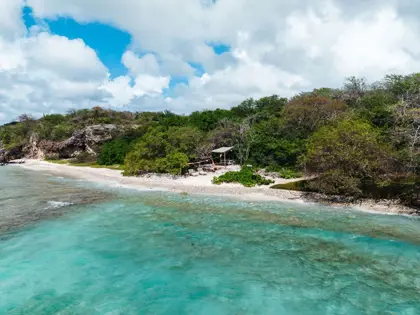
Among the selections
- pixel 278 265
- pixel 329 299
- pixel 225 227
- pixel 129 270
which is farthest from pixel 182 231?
pixel 329 299

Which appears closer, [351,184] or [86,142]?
[351,184]

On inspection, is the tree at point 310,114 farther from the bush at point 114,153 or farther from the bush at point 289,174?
the bush at point 114,153

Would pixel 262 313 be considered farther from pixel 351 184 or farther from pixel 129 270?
pixel 351 184

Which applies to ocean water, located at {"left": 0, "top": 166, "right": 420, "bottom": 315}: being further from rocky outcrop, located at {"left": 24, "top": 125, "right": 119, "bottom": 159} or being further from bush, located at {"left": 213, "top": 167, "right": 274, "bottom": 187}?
rocky outcrop, located at {"left": 24, "top": 125, "right": 119, "bottom": 159}

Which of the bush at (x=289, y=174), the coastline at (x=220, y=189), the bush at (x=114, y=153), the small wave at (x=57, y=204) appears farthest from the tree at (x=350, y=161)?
the bush at (x=114, y=153)

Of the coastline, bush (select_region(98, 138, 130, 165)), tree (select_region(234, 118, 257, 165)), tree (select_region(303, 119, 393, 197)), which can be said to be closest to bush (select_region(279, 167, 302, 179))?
the coastline

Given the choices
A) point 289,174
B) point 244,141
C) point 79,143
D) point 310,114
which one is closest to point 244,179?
point 289,174
